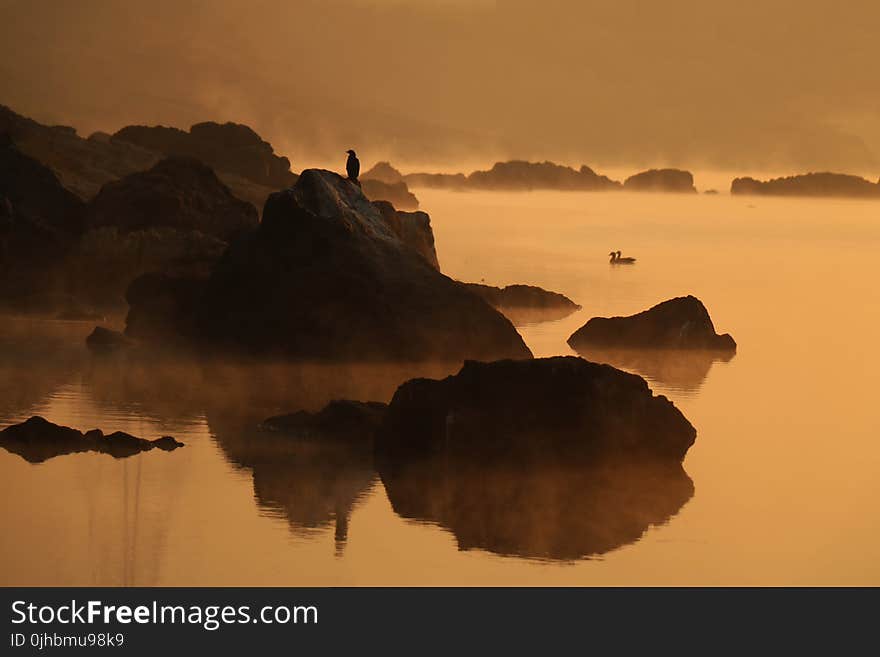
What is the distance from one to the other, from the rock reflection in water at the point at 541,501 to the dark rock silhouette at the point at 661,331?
1867 cm

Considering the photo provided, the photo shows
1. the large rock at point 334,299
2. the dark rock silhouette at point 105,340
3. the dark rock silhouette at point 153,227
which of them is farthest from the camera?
the dark rock silhouette at point 153,227

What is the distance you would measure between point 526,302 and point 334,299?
2153 centimetres

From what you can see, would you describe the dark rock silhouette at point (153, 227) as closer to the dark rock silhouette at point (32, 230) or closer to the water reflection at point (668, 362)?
the dark rock silhouette at point (32, 230)

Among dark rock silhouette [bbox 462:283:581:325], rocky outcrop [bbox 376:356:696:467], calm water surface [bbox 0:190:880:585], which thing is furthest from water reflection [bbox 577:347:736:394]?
rocky outcrop [bbox 376:356:696:467]

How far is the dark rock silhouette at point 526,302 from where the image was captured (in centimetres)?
6488

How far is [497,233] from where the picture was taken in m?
150

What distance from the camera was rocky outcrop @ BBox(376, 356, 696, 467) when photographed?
111 ft

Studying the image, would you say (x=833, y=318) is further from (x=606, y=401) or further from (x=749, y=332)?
(x=606, y=401)

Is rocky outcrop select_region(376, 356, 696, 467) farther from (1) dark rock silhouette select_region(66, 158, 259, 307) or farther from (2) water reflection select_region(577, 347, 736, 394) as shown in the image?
(1) dark rock silhouette select_region(66, 158, 259, 307)

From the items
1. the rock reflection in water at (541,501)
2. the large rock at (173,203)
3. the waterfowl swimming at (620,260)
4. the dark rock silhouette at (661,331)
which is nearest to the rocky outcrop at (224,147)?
the waterfowl swimming at (620,260)

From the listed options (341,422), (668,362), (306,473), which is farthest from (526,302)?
(306,473)

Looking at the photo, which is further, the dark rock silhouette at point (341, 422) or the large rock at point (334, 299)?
the large rock at point (334, 299)

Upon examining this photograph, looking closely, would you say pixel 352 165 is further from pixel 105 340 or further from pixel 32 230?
pixel 32 230

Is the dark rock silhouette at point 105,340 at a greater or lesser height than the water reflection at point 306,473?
greater
